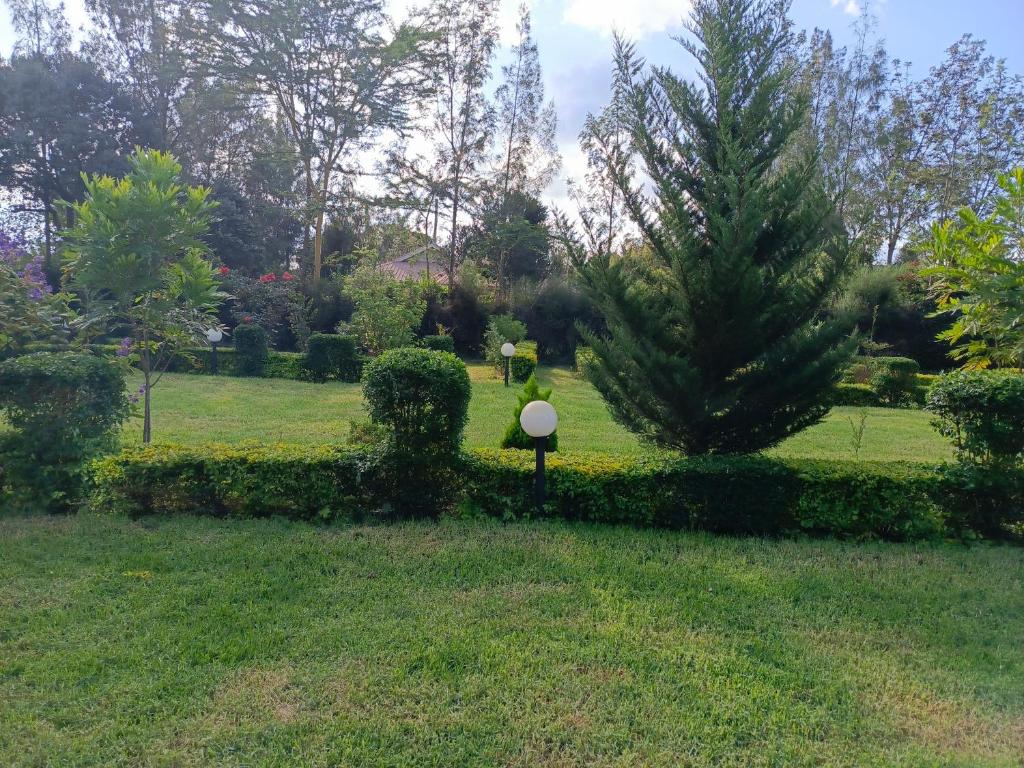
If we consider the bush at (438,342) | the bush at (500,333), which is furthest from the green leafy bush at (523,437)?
the bush at (500,333)

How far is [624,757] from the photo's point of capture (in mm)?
1938

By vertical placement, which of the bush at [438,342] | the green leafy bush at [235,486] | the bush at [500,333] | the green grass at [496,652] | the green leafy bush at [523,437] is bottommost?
the green grass at [496,652]

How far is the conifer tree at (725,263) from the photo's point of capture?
15.1ft

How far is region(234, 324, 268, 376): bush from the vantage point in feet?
46.8

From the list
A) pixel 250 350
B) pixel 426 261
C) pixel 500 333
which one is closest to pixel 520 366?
pixel 500 333

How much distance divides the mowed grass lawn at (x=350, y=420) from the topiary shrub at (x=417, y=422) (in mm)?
2326

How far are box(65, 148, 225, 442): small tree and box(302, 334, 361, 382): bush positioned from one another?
785 cm

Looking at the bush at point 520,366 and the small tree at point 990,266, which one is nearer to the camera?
the small tree at point 990,266

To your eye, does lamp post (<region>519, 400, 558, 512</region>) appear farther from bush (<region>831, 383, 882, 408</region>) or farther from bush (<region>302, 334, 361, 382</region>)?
bush (<region>831, 383, 882, 408</region>)

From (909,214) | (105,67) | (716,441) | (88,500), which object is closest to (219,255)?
(105,67)

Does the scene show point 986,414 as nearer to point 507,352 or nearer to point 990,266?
point 990,266

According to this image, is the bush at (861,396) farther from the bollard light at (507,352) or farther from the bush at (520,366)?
the bollard light at (507,352)

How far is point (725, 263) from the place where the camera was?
445 centimetres

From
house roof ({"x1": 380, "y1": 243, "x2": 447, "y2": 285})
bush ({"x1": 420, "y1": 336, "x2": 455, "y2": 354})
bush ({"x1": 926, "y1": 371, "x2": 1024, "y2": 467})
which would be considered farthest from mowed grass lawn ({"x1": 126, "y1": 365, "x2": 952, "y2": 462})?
house roof ({"x1": 380, "y1": 243, "x2": 447, "y2": 285})
